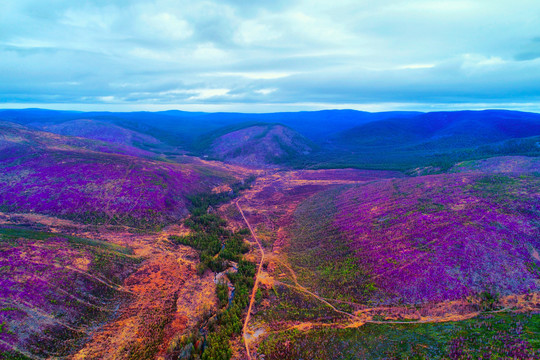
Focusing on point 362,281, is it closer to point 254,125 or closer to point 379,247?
point 379,247

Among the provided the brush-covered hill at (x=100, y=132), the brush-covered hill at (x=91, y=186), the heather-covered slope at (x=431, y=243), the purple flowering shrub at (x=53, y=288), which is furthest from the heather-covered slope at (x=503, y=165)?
the brush-covered hill at (x=100, y=132)

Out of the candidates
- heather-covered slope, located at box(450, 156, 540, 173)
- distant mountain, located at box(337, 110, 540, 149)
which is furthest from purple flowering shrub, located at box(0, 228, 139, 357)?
distant mountain, located at box(337, 110, 540, 149)

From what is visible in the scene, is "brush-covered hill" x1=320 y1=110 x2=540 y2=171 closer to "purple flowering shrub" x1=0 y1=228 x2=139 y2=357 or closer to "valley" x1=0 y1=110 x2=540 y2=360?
"valley" x1=0 y1=110 x2=540 y2=360

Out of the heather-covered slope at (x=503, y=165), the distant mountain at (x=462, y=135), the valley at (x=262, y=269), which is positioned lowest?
the valley at (x=262, y=269)

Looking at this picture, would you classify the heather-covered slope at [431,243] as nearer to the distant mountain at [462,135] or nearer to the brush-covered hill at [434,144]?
the brush-covered hill at [434,144]

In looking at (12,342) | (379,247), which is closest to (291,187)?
(379,247)

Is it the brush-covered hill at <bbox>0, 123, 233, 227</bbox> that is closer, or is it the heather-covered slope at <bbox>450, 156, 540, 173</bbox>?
the brush-covered hill at <bbox>0, 123, 233, 227</bbox>

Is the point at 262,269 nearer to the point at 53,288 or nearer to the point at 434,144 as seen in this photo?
the point at 53,288
